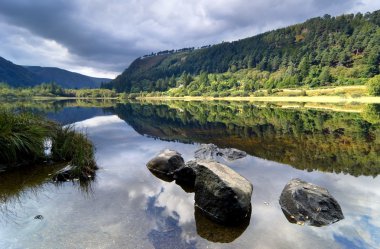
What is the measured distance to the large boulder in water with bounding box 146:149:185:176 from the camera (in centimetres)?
1436

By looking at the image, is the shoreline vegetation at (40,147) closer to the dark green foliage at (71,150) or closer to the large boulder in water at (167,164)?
the dark green foliage at (71,150)

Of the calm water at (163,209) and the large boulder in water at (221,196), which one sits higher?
the large boulder in water at (221,196)

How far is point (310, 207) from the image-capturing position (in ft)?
31.2

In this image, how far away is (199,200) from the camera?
1015 centimetres

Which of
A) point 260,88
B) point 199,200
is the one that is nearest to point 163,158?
point 199,200

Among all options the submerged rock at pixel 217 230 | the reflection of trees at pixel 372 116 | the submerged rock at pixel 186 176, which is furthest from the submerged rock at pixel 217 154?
the reflection of trees at pixel 372 116

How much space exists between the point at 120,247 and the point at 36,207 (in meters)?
3.81

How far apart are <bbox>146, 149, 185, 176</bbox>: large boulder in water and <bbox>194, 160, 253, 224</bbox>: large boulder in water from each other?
160 inches

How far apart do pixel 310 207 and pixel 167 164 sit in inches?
284

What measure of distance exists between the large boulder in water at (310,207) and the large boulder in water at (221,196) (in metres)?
1.45

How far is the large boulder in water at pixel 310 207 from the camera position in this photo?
9164mm

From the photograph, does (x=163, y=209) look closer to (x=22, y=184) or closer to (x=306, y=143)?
(x=22, y=184)

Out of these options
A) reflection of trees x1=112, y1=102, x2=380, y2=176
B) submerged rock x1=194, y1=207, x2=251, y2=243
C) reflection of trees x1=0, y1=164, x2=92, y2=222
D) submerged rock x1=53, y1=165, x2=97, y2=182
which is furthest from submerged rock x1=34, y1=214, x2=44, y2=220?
reflection of trees x1=112, y1=102, x2=380, y2=176

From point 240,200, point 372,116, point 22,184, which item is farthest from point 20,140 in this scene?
point 372,116
